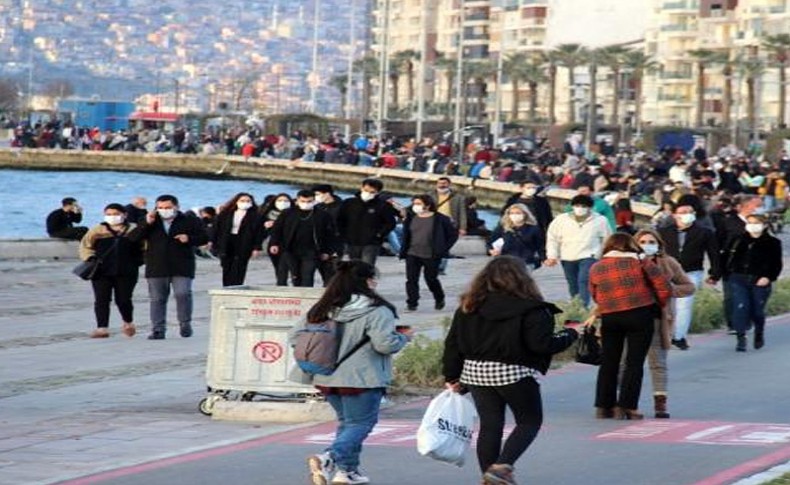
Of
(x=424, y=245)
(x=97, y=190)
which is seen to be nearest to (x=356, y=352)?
(x=424, y=245)

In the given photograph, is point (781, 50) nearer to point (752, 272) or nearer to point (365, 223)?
point (365, 223)

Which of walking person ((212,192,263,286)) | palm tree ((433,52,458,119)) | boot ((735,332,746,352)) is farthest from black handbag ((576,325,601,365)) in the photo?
palm tree ((433,52,458,119))

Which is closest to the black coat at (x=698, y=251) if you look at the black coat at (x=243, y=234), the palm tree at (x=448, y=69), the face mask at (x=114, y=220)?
the black coat at (x=243, y=234)

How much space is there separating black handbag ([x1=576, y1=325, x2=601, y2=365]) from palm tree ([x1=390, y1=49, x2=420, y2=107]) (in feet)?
544

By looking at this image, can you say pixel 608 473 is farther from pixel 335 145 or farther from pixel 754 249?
pixel 335 145

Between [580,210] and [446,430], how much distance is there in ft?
38.9

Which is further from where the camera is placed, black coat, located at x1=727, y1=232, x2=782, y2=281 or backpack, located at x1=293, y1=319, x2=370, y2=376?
black coat, located at x1=727, y1=232, x2=782, y2=281

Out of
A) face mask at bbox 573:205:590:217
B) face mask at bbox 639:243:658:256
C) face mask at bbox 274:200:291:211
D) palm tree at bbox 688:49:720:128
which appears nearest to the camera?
face mask at bbox 639:243:658:256

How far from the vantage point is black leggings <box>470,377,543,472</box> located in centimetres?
1146

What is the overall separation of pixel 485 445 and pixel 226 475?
1827mm

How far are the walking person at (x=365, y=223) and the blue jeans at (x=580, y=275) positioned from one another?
2915mm

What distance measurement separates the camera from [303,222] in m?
24.5

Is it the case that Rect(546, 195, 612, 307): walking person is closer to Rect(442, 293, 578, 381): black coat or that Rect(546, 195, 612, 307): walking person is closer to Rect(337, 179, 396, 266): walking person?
Rect(337, 179, 396, 266): walking person

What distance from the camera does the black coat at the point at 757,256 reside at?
2117 cm
